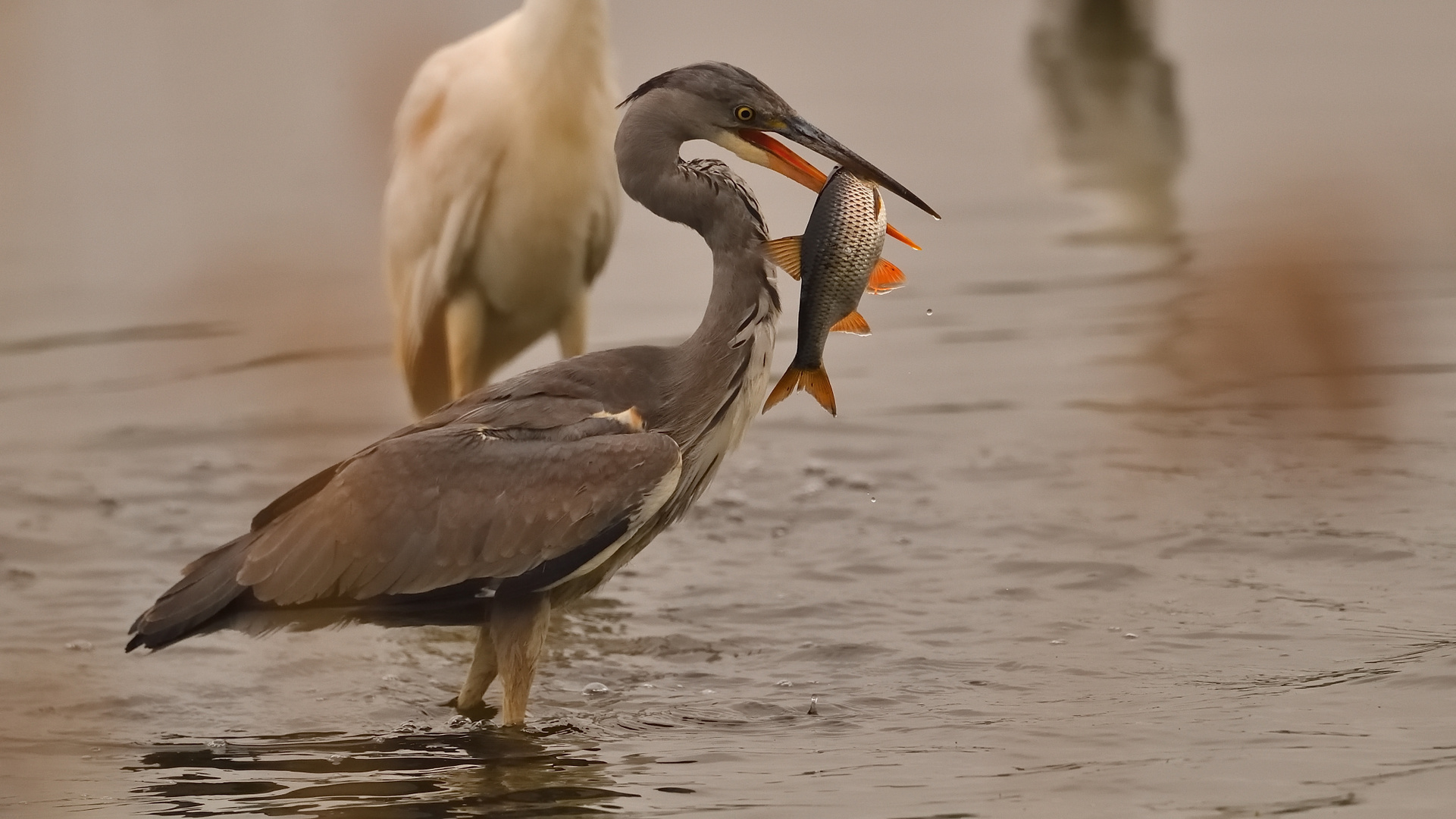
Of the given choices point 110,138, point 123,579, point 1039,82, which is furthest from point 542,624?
point 1039,82

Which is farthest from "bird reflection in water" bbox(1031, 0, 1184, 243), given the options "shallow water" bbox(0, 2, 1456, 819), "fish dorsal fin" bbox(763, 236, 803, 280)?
"fish dorsal fin" bbox(763, 236, 803, 280)

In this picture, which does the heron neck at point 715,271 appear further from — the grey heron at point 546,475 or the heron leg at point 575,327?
the heron leg at point 575,327

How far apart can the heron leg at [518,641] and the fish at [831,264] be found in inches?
36.5

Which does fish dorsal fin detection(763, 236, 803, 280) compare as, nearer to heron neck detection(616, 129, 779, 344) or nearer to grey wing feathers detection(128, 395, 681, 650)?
heron neck detection(616, 129, 779, 344)

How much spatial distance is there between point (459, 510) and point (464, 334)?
2477 mm

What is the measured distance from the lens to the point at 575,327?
830 centimetres

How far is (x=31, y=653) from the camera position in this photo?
6754mm

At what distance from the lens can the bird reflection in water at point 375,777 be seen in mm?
5270

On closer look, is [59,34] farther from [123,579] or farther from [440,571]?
[123,579]

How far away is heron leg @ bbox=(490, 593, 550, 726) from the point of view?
577 centimetres

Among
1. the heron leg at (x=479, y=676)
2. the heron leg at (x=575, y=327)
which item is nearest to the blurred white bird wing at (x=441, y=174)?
the heron leg at (x=575, y=327)

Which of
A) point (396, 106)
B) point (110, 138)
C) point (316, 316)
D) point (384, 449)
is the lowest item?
point (384, 449)

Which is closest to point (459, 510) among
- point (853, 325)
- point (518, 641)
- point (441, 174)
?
point (518, 641)

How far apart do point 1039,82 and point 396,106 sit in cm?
1223
